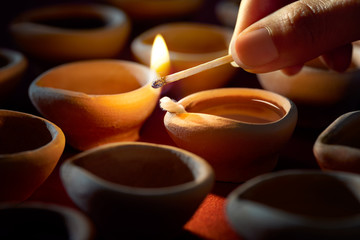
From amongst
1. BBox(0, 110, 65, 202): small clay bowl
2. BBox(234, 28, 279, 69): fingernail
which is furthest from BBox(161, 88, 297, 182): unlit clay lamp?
BBox(0, 110, 65, 202): small clay bowl

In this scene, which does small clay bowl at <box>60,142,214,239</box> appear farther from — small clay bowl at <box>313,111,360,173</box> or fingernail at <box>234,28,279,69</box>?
fingernail at <box>234,28,279,69</box>

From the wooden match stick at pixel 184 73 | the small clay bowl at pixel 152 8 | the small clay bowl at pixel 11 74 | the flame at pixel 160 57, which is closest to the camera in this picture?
the wooden match stick at pixel 184 73

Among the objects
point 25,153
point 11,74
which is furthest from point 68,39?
point 25,153

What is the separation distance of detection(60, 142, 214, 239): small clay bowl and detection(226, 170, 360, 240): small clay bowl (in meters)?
0.08

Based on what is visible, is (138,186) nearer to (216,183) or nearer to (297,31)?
(216,183)

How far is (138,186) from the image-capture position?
0.91 metres

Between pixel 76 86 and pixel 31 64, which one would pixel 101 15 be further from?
pixel 76 86

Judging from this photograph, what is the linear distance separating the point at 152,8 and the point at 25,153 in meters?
1.19

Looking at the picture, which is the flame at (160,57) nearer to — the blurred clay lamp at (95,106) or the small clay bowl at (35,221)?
the blurred clay lamp at (95,106)

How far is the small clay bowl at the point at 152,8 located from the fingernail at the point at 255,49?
0.90m

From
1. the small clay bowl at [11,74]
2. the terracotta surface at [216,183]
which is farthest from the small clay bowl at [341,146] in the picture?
the small clay bowl at [11,74]

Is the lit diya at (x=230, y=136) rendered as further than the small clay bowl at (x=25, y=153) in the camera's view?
Yes

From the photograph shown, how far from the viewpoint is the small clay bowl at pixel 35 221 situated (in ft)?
2.35

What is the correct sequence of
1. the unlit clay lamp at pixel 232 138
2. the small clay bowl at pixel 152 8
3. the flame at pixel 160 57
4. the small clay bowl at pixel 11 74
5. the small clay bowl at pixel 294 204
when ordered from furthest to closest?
the small clay bowl at pixel 152 8, the small clay bowl at pixel 11 74, the flame at pixel 160 57, the unlit clay lamp at pixel 232 138, the small clay bowl at pixel 294 204
